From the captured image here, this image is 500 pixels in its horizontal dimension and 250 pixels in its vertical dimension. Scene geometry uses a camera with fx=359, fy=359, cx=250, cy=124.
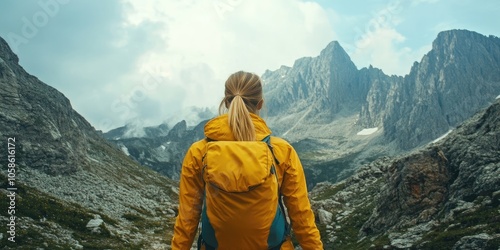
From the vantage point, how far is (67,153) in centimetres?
6275

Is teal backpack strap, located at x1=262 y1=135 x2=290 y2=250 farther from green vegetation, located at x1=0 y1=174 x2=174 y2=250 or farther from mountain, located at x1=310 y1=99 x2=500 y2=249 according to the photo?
green vegetation, located at x1=0 y1=174 x2=174 y2=250

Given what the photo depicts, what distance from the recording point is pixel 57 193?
46312mm

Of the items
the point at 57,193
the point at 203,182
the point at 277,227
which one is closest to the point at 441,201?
the point at 277,227

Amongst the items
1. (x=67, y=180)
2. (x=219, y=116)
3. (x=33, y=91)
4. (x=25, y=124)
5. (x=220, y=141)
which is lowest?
(x=220, y=141)

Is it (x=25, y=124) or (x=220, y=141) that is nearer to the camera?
(x=220, y=141)

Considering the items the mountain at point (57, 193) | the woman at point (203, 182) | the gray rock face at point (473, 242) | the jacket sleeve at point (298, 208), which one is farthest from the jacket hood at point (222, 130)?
the mountain at point (57, 193)

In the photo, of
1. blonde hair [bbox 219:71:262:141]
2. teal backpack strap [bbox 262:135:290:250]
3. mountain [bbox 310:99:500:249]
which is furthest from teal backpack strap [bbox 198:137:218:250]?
mountain [bbox 310:99:500:249]

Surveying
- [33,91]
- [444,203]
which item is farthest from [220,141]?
[33,91]

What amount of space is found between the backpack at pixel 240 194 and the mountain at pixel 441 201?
16095 millimetres

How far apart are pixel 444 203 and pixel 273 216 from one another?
24.9 metres

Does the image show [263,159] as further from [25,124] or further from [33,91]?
[33,91]

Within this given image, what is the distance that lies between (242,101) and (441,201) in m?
25.3

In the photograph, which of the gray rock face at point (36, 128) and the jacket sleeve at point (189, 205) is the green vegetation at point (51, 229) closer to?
the jacket sleeve at point (189, 205)

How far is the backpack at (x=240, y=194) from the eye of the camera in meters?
4.89
